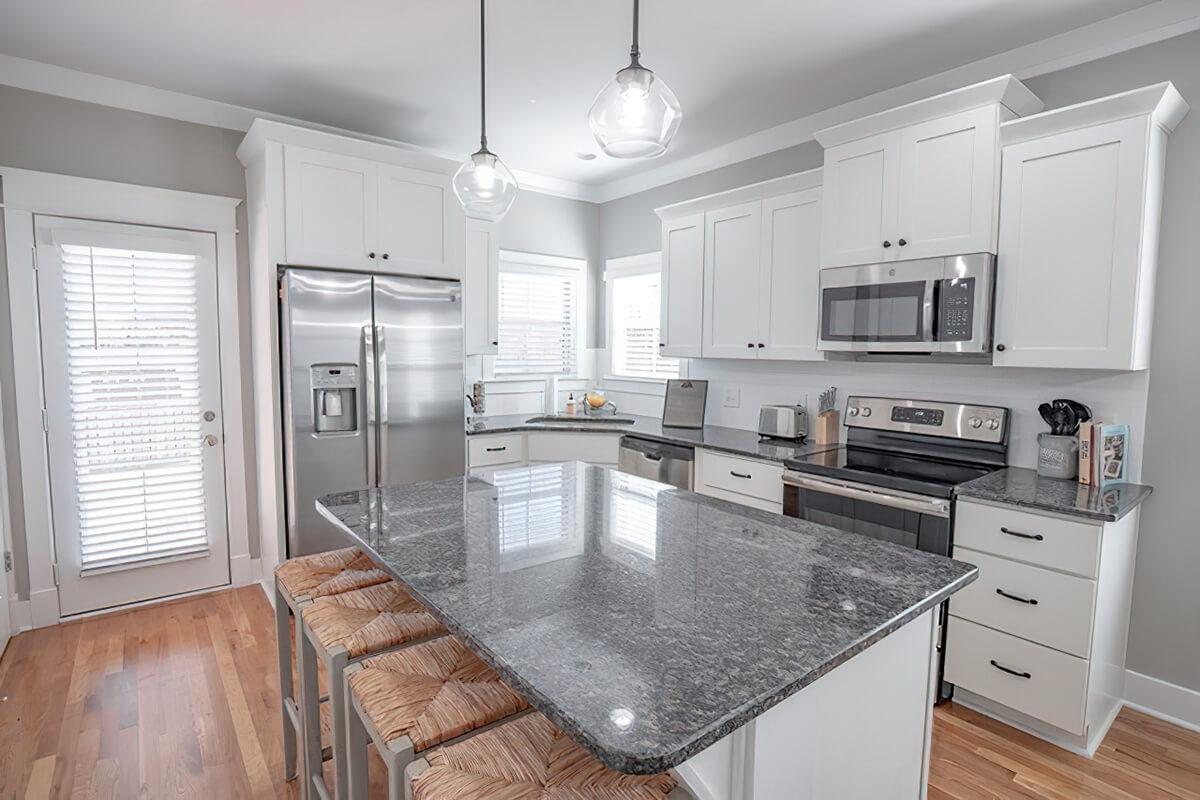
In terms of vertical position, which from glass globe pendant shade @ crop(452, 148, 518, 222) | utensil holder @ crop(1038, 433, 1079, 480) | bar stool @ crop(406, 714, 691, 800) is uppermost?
glass globe pendant shade @ crop(452, 148, 518, 222)

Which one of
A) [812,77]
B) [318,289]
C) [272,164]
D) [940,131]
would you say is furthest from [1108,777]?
[272,164]

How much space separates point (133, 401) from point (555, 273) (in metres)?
2.83

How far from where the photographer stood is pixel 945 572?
1.35 meters

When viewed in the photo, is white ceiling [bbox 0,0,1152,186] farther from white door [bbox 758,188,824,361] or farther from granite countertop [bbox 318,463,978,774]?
granite countertop [bbox 318,463,978,774]

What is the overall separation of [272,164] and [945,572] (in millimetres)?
3327

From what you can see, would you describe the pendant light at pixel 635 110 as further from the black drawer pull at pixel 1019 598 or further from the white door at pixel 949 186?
the black drawer pull at pixel 1019 598

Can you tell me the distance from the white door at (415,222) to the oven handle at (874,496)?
2.29m

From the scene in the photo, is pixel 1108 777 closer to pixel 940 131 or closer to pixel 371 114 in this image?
pixel 940 131

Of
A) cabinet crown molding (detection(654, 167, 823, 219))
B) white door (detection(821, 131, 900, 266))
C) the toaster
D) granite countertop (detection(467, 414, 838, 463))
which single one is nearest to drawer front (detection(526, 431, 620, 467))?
granite countertop (detection(467, 414, 838, 463))

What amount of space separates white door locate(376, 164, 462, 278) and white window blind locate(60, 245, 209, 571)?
1.08 m

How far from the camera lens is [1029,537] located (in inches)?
86.7

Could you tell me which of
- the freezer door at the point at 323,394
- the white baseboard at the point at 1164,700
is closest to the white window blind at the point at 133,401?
the freezer door at the point at 323,394

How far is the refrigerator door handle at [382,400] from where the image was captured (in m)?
3.32

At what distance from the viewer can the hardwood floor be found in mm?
2043
